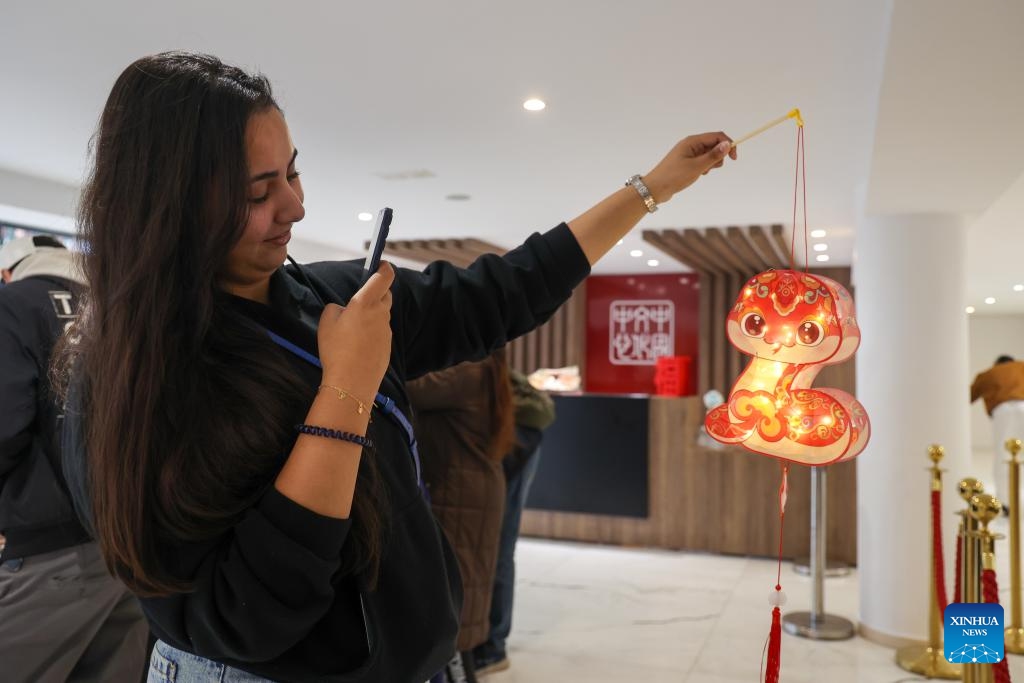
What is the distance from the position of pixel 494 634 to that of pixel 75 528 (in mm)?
2050

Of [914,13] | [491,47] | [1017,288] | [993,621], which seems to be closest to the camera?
[993,621]

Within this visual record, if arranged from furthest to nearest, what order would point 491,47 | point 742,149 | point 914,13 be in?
point 742,149, point 491,47, point 914,13

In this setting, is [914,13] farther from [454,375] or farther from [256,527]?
[256,527]

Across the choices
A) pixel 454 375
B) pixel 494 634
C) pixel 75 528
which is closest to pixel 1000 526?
pixel 494 634

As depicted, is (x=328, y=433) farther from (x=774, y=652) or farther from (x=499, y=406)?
(x=499, y=406)

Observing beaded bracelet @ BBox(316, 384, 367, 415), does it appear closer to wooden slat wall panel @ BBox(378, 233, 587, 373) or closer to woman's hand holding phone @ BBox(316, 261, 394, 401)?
woman's hand holding phone @ BBox(316, 261, 394, 401)

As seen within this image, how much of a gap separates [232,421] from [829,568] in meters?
5.29

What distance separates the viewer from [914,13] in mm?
1961

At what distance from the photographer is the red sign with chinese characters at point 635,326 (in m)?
9.55

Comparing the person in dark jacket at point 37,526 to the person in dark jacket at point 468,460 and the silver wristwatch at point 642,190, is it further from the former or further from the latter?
the silver wristwatch at point 642,190

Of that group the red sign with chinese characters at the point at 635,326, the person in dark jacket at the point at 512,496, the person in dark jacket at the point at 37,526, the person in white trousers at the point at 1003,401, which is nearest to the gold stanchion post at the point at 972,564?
the person in dark jacket at the point at 512,496

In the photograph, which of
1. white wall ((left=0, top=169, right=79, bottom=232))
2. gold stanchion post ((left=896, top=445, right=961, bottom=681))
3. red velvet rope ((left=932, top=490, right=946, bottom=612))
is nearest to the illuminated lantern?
red velvet rope ((left=932, top=490, right=946, bottom=612))

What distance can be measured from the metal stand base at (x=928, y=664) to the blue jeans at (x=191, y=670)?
339 centimetres

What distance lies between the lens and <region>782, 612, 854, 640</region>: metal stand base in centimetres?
398
